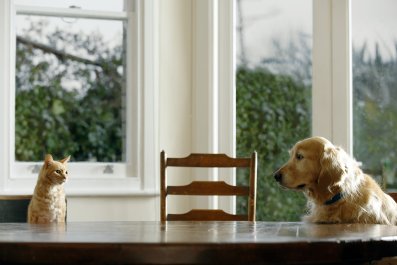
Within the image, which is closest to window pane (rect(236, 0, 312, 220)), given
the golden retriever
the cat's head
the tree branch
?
the tree branch

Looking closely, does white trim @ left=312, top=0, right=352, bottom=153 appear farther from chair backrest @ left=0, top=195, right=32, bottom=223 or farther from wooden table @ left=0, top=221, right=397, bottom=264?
wooden table @ left=0, top=221, right=397, bottom=264

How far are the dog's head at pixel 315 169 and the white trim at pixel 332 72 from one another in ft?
3.54

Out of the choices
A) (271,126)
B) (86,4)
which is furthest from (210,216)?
(86,4)

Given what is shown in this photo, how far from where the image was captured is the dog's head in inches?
101

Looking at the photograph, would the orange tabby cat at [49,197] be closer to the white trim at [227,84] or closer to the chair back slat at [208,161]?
the chair back slat at [208,161]

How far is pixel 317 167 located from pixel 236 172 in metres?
1.29

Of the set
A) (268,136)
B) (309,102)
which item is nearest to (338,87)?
(309,102)

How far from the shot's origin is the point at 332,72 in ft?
12.3

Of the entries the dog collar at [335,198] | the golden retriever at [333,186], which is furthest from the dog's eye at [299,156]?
the dog collar at [335,198]

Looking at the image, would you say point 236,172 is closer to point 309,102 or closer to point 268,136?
point 268,136

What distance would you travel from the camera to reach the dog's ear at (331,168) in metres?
2.55

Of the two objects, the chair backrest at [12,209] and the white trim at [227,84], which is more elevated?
the white trim at [227,84]

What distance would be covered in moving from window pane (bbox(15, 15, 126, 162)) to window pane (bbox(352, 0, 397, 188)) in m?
1.25

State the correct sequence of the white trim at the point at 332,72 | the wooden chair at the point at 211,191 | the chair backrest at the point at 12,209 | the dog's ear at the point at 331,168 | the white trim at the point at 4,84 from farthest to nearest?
the white trim at the point at 332,72, the white trim at the point at 4,84, the chair backrest at the point at 12,209, the wooden chair at the point at 211,191, the dog's ear at the point at 331,168
